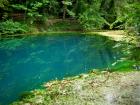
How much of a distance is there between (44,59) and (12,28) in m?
17.1

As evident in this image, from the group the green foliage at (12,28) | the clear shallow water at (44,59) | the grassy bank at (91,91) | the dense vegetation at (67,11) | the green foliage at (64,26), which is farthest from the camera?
the green foliage at (64,26)

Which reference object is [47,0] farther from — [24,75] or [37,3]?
[24,75]

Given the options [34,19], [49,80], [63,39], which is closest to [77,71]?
[49,80]

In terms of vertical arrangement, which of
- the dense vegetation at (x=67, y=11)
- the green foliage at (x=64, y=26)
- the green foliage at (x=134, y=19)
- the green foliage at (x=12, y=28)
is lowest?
the green foliage at (x=64, y=26)

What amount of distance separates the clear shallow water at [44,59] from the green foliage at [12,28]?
4.30 meters

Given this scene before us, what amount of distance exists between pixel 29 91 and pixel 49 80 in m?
2.96

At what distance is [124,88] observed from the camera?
1652 centimetres

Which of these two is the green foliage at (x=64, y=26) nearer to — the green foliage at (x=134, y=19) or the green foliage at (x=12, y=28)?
the green foliage at (x=12, y=28)

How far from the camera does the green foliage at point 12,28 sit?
4304cm

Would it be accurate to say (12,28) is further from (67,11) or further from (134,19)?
(134,19)

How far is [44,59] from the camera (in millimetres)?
28000

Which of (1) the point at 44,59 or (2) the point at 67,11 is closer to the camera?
(1) the point at 44,59

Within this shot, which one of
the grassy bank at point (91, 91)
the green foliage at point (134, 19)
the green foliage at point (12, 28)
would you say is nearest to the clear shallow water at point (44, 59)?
the grassy bank at point (91, 91)

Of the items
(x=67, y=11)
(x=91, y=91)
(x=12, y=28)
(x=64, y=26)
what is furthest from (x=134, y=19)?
(x=67, y=11)
